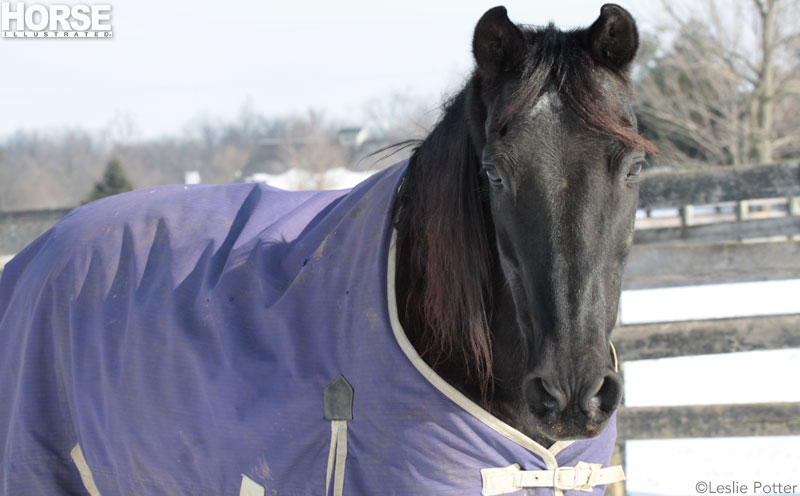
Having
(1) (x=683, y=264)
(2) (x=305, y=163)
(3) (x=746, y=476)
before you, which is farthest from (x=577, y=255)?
(2) (x=305, y=163)

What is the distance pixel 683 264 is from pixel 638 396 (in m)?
1.01

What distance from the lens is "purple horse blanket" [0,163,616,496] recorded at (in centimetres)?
195

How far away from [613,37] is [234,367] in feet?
4.75

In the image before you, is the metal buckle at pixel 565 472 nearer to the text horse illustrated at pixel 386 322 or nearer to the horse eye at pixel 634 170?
the text horse illustrated at pixel 386 322

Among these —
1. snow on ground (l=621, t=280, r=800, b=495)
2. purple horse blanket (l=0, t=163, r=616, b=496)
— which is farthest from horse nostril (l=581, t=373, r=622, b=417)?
snow on ground (l=621, t=280, r=800, b=495)

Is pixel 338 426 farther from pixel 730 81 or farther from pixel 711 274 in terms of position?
pixel 730 81

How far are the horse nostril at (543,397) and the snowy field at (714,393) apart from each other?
6.94 feet

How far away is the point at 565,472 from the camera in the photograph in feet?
6.57

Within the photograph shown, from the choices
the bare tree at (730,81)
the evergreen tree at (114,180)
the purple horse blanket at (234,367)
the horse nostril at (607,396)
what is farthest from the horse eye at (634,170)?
the evergreen tree at (114,180)

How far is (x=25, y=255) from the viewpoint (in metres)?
3.02

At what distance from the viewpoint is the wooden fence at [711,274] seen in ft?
12.1

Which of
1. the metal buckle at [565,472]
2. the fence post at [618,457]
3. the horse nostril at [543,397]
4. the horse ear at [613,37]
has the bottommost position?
the fence post at [618,457]

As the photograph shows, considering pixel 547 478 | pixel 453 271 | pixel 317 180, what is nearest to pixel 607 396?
pixel 547 478

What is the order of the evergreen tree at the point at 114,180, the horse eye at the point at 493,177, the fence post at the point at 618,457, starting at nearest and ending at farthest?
the horse eye at the point at 493,177, the fence post at the point at 618,457, the evergreen tree at the point at 114,180
